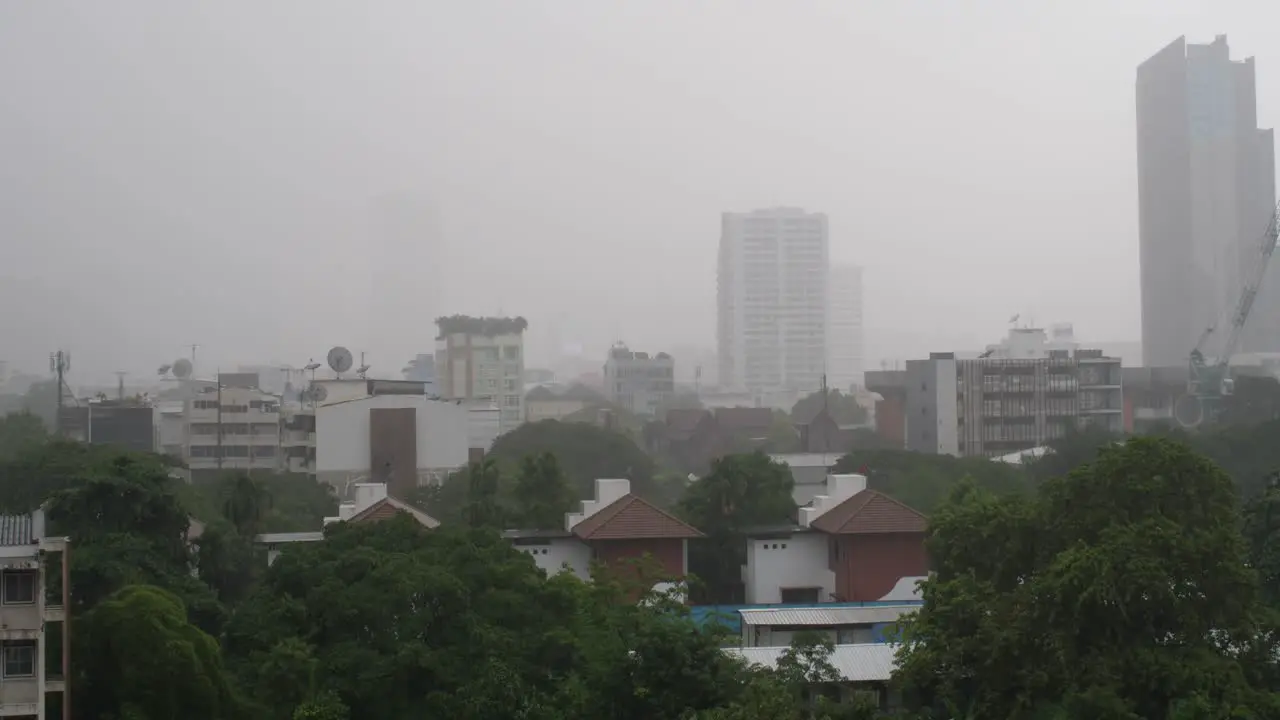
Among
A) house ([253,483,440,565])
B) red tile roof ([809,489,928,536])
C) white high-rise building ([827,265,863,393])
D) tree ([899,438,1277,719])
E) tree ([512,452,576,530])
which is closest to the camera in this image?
tree ([899,438,1277,719])

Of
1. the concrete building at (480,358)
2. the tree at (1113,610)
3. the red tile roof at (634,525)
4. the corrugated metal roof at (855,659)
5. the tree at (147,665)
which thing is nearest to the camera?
the tree at (1113,610)

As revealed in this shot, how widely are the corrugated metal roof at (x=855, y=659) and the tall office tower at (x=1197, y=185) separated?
211 ft

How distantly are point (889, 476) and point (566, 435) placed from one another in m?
11.4

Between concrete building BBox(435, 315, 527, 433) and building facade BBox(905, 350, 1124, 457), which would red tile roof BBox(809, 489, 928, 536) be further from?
concrete building BBox(435, 315, 527, 433)

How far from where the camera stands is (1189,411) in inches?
1751

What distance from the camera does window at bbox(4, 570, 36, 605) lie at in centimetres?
983

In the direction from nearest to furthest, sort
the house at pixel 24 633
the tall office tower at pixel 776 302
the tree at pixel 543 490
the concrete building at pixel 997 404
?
the house at pixel 24 633, the tree at pixel 543 490, the concrete building at pixel 997 404, the tall office tower at pixel 776 302

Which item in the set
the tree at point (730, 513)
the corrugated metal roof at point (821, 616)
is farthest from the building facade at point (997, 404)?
the corrugated metal roof at point (821, 616)

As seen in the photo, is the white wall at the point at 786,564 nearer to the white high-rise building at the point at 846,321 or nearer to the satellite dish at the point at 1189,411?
the satellite dish at the point at 1189,411

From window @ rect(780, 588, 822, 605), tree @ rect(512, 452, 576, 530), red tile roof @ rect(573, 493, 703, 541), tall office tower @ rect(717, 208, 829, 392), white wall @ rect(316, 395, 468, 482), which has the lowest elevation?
window @ rect(780, 588, 822, 605)

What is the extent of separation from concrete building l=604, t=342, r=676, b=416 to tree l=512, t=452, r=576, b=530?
54398 mm

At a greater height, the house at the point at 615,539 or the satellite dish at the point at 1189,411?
the satellite dish at the point at 1189,411

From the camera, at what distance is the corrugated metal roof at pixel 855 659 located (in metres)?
11.3

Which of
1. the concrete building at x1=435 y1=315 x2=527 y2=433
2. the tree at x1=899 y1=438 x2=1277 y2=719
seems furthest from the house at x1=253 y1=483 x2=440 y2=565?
the concrete building at x1=435 y1=315 x2=527 y2=433
